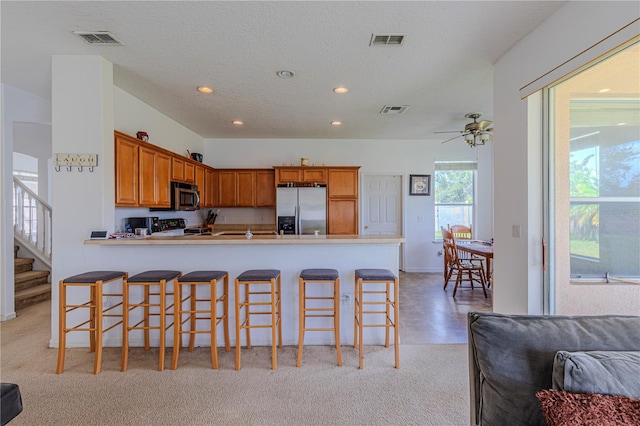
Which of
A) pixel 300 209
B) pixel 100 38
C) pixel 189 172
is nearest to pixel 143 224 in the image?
pixel 189 172

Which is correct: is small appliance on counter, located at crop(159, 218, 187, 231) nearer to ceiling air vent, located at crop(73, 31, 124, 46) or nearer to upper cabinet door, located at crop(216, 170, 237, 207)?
upper cabinet door, located at crop(216, 170, 237, 207)

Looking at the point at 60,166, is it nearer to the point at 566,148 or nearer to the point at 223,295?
the point at 223,295

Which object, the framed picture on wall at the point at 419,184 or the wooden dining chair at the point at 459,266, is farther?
the framed picture on wall at the point at 419,184

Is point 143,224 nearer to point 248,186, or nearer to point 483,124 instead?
point 248,186

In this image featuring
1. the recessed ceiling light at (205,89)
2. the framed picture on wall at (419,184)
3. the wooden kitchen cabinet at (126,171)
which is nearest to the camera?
the wooden kitchen cabinet at (126,171)

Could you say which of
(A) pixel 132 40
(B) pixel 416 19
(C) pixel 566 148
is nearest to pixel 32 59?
(A) pixel 132 40

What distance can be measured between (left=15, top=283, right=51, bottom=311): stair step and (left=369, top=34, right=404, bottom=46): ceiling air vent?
5311mm

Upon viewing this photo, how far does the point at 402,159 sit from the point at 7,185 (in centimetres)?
609

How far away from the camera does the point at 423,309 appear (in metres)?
3.69

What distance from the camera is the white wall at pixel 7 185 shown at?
321 centimetres

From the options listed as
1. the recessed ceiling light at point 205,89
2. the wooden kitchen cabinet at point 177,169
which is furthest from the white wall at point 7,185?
the recessed ceiling light at point 205,89

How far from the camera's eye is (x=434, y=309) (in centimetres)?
369

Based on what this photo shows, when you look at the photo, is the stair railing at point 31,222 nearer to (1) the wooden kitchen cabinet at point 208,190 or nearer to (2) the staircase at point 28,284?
(2) the staircase at point 28,284

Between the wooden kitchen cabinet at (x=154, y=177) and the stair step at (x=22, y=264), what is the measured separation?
276 centimetres
